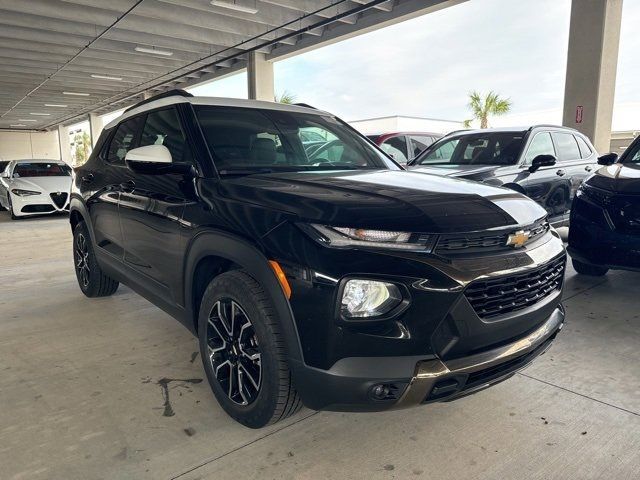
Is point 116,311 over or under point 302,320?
under

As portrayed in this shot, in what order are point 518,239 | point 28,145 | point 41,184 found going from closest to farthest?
point 518,239 → point 41,184 → point 28,145

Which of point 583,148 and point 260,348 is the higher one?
point 583,148

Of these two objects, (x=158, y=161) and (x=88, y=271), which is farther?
(x=88, y=271)

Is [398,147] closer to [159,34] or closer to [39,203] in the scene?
[39,203]

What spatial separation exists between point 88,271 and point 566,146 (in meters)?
5.65

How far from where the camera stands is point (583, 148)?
6.31 metres

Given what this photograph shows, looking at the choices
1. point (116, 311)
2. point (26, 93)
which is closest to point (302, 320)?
point (116, 311)

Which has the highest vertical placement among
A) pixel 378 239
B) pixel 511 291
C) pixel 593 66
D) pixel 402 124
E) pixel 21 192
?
pixel 593 66

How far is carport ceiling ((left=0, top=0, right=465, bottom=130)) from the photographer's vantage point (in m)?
10.3

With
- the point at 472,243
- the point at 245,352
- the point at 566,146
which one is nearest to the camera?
the point at 472,243

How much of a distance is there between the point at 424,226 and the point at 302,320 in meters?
0.55

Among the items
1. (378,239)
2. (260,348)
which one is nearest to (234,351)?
(260,348)

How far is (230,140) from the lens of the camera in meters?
2.50

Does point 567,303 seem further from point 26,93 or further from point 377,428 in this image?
A: point 26,93
